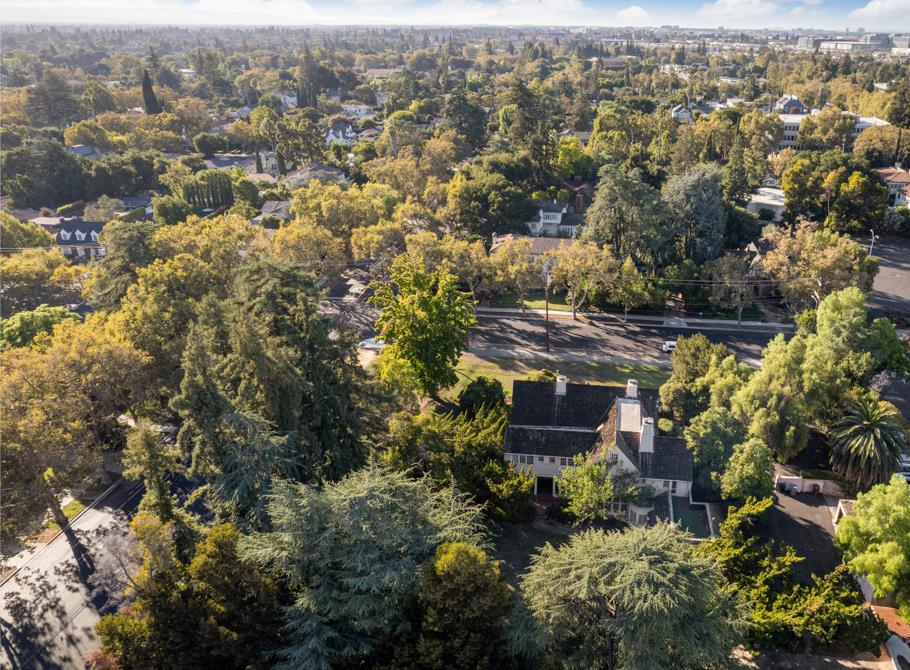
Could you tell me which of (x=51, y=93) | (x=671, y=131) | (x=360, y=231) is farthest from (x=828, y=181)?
(x=51, y=93)

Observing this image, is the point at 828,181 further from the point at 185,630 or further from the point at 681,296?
the point at 185,630

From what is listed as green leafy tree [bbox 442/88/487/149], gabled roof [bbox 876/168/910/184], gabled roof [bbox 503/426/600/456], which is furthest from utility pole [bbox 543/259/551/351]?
gabled roof [bbox 876/168/910/184]

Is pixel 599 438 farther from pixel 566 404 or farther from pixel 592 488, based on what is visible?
pixel 592 488

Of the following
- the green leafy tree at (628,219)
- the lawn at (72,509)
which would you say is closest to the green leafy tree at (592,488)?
the lawn at (72,509)

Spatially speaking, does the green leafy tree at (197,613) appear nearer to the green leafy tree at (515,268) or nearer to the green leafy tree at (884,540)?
the green leafy tree at (884,540)

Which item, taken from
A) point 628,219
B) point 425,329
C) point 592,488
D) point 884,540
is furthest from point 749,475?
point 628,219

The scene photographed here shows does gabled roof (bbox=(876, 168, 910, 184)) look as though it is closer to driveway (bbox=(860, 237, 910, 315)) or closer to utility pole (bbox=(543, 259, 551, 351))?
driveway (bbox=(860, 237, 910, 315))

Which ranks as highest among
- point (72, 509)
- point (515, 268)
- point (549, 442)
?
point (515, 268)
